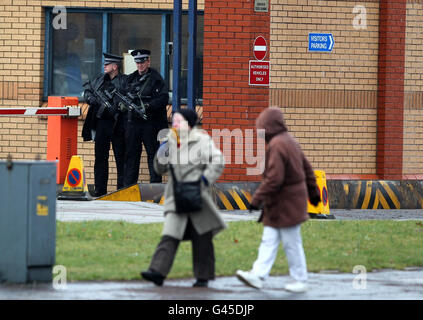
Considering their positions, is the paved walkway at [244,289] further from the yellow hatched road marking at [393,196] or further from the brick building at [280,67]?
the brick building at [280,67]

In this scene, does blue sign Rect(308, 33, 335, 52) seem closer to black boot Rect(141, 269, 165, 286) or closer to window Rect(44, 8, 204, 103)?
window Rect(44, 8, 204, 103)

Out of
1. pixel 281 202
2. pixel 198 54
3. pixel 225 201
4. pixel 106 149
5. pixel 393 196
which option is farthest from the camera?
pixel 198 54

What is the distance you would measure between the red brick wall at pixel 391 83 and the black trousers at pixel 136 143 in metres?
3.85

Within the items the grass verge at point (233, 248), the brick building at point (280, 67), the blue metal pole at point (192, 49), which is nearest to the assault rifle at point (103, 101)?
the blue metal pole at point (192, 49)

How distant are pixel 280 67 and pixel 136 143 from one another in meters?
2.71

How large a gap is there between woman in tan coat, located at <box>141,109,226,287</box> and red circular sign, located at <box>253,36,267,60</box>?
7.33m

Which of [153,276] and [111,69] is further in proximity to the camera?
[111,69]

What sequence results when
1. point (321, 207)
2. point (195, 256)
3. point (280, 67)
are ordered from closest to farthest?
point (195, 256) → point (321, 207) → point (280, 67)

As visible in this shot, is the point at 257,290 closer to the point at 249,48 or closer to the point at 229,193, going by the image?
the point at 229,193

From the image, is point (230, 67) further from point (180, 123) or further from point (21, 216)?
point (21, 216)

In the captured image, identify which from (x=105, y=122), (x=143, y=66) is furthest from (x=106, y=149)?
(x=143, y=66)

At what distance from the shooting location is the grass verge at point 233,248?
919cm

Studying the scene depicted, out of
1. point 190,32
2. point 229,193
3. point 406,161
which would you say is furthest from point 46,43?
point 406,161

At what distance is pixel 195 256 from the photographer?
8484 millimetres
